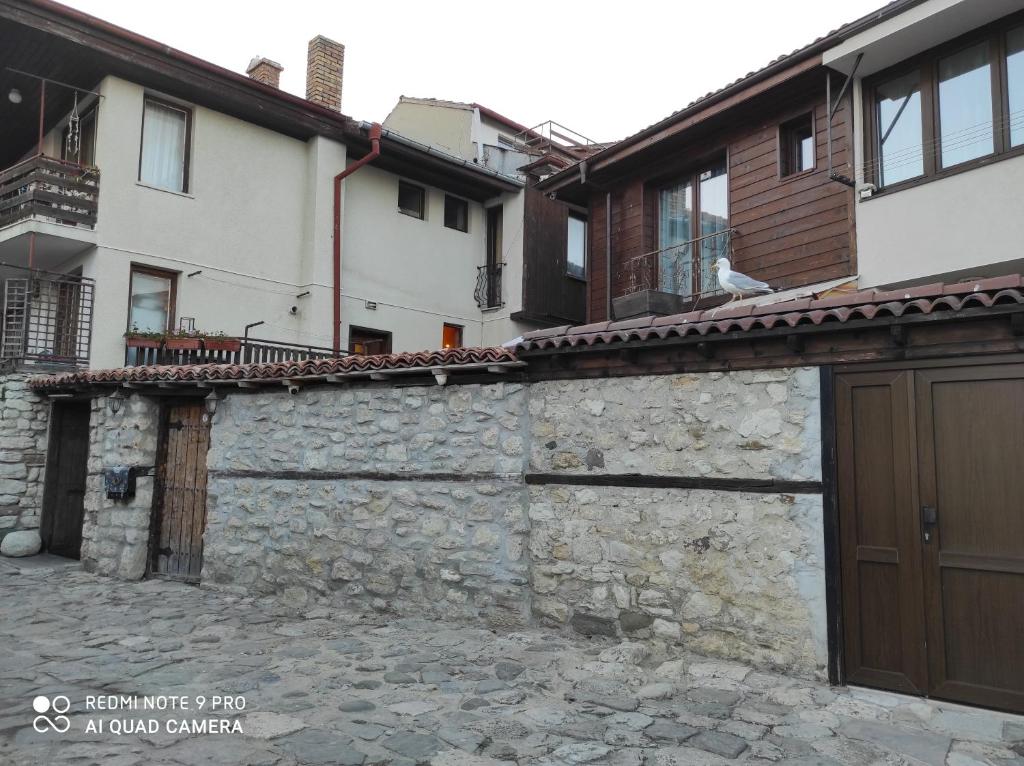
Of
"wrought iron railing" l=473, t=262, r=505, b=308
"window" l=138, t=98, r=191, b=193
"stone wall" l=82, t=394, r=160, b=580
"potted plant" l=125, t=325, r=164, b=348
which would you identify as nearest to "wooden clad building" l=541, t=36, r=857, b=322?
"wrought iron railing" l=473, t=262, r=505, b=308

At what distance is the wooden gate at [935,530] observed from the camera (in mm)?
4039

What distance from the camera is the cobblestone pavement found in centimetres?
360

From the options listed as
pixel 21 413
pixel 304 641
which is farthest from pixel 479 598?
pixel 21 413

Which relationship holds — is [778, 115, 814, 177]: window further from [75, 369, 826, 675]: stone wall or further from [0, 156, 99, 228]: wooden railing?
[0, 156, 99, 228]: wooden railing

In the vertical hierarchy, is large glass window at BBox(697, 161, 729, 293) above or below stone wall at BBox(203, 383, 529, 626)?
above

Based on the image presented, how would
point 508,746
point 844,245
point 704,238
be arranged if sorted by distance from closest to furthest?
point 508,746, point 844,245, point 704,238

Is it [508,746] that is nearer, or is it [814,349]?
[508,746]

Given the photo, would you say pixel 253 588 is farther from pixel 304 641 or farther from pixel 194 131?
pixel 194 131

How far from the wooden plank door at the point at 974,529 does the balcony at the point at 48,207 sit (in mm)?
10274

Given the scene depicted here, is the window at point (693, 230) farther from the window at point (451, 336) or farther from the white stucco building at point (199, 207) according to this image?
the window at point (451, 336)

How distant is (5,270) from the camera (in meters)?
11.3

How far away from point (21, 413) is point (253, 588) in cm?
476

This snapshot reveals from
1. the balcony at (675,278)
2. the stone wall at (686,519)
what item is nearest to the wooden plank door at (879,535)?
the stone wall at (686,519)

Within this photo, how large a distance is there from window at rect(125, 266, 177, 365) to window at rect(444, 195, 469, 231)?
A: 564 centimetres
